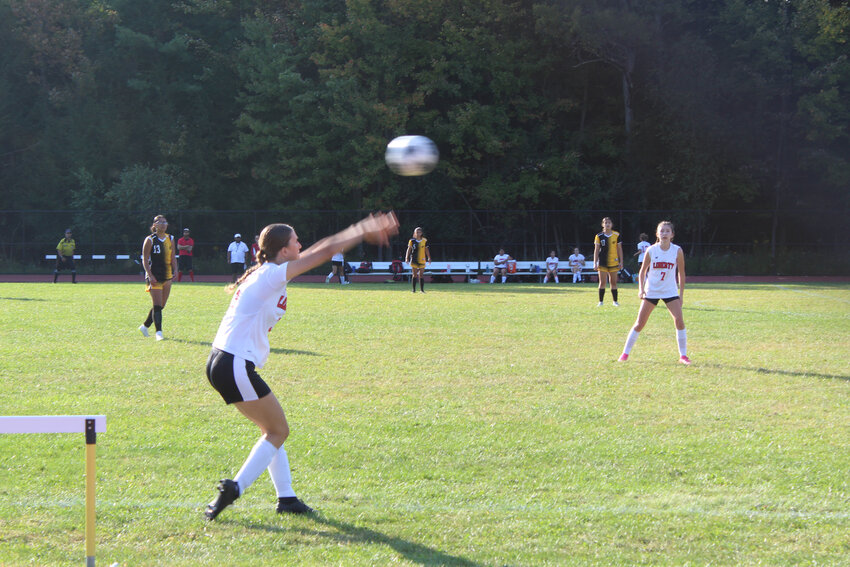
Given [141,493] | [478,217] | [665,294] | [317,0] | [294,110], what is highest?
[317,0]

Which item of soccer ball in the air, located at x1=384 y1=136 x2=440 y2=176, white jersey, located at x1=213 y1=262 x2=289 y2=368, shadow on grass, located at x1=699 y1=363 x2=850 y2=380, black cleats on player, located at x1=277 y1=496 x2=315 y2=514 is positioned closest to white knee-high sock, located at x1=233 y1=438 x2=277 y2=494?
black cleats on player, located at x1=277 y1=496 x2=315 y2=514

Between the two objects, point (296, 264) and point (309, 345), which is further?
point (309, 345)

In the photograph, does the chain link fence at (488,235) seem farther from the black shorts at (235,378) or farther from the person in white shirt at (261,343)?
the black shorts at (235,378)

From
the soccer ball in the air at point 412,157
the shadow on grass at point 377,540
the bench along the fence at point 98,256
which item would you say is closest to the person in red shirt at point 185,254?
the bench along the fence at point 98,256

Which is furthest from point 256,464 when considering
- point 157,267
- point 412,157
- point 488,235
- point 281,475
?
point 488,235

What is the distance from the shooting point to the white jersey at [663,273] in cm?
1180

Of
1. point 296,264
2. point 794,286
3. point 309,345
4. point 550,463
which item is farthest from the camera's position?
point 794,286

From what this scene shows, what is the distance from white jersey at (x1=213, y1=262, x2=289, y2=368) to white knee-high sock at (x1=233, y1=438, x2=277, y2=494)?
21.5 inches

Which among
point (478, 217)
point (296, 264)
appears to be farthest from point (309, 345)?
point (478, 217)

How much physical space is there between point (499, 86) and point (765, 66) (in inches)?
529

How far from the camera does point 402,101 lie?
134 feet

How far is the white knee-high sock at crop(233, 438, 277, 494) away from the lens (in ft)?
17.4

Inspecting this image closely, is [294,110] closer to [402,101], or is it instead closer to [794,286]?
[402,101]

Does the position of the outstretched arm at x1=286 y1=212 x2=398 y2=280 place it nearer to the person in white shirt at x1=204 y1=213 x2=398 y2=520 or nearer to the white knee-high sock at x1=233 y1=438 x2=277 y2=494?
the person in white shirt at x1=204 y1=213 x2=398 y2=520
